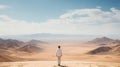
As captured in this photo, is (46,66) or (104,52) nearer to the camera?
(46,66)

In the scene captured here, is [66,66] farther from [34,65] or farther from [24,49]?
[24,49]

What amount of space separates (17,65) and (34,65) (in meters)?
1.21

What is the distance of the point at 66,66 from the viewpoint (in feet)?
47.7

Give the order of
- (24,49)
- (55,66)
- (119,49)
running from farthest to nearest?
(24,49), (119,49), (55,66)

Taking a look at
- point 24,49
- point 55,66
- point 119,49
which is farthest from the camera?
point 24,49

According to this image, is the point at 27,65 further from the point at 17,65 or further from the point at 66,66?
the point at 66,66

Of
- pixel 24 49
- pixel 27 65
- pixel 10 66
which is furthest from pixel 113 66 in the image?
pixel 24 49

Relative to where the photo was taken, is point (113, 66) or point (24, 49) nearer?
point (113, 66)

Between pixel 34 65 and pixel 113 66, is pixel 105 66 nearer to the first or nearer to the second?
pixel 113 66

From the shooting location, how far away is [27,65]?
15055 mm

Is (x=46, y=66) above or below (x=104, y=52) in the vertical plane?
below

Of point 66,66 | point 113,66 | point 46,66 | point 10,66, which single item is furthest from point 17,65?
point 113,66

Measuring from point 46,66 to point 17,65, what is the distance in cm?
214

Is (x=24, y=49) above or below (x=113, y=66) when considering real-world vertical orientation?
above
